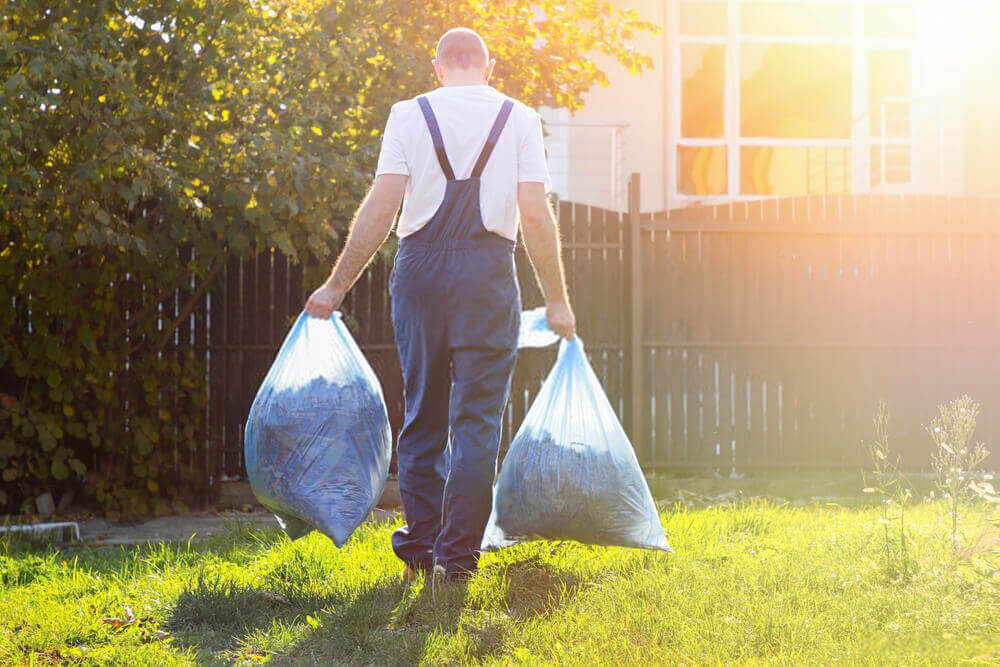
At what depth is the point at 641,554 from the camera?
12.4 feet

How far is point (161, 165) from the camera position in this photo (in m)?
5.15

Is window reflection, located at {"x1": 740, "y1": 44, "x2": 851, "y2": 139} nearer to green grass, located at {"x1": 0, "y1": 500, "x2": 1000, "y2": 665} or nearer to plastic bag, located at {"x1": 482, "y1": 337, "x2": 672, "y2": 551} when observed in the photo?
green grass, located at {"x1": 0, "y1": 500, "x2": 1000, "y2": 665}

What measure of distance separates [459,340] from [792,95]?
986 cm

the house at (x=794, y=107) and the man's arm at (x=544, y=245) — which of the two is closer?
the man's arm at (x=544, y=245)

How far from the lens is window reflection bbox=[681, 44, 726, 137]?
39.3 ft

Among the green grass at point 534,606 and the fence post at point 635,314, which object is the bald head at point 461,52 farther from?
the fence post at point 635,314

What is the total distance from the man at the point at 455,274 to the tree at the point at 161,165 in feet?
6.33

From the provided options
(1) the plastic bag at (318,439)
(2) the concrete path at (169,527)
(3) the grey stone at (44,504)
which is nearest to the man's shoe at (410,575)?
(1) the plastic bag at (318,439)

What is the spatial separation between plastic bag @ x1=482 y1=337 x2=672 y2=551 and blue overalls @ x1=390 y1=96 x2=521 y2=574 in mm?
201

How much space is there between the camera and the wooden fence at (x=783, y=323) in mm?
7160

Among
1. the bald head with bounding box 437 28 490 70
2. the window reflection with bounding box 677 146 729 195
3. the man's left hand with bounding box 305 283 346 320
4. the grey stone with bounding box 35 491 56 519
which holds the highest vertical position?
the window reflection with bounding box 677 146 729 195

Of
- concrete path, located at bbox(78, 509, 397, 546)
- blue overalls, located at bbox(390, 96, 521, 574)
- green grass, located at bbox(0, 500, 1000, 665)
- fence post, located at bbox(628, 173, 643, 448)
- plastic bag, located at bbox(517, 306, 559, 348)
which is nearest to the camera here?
green grass, located at bbox(0, 500, 1000, 665)

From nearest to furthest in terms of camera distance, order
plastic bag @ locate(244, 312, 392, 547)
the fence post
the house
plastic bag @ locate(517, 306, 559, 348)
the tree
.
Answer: plastic bag @ locate(244, 312, 392, 547)
plastic bag @ locate(517, 306, 559, 348)
the tree
the fence post
the house

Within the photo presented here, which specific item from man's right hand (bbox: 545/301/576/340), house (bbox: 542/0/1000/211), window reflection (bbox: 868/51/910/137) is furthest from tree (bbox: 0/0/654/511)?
window reflection (bbox: 868/51/910/137)
